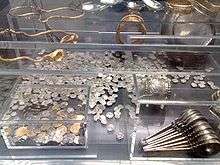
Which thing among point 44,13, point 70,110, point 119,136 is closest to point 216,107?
point 119,136

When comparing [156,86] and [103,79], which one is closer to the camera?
[156,86]

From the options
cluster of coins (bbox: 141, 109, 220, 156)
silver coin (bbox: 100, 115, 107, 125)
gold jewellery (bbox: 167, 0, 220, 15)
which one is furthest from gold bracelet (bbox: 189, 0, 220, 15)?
silver coin (bbox: 100, 115, 107, 125)

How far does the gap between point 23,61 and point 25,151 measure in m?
0.24

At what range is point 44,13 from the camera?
0.97 meters

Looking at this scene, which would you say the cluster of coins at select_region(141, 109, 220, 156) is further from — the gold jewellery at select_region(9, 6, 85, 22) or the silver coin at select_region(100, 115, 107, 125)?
the gold jewellery at select_region(9, 6, 85, 22)

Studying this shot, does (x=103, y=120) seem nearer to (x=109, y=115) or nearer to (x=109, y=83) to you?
(x=109, y=115)

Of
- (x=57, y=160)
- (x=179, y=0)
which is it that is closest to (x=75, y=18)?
(x=179, y=0)

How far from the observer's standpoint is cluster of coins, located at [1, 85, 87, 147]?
79 cm

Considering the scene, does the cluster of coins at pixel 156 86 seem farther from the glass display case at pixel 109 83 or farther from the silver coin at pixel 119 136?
the silver coin at pixel 119 136

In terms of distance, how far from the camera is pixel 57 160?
767mm

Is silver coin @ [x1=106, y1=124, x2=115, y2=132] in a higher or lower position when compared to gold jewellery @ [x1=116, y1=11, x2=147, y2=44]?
lower

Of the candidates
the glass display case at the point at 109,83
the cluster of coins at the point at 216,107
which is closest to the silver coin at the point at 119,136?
the glass display case at the point at 109,83

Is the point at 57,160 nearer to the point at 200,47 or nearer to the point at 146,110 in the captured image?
the point at 146,110

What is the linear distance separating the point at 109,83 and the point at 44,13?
11.8 inches
